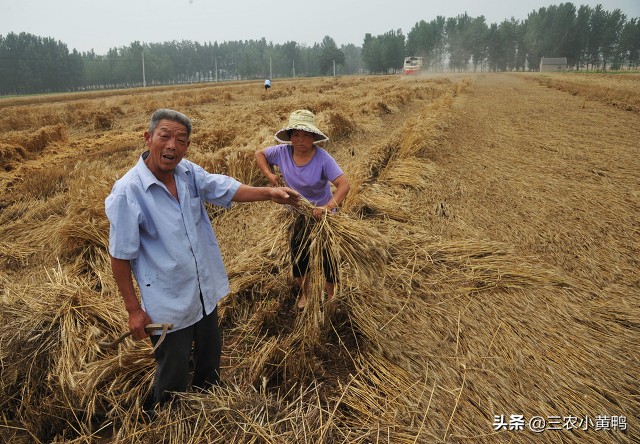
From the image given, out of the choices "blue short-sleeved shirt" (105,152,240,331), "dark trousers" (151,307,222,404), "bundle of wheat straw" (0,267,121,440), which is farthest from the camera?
"bundle of wheat straw" (0,267,121,440)

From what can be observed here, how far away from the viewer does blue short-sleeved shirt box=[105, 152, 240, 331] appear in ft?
5.43

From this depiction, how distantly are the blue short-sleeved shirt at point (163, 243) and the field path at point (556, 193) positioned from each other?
9.74ft

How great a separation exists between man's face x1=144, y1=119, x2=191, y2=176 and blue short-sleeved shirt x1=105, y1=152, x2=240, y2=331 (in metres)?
0.06

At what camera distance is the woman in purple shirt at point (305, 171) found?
9.06ft

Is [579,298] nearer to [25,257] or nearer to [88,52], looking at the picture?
[25,257]

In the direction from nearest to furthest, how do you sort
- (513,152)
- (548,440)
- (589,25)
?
(548,440) → (513,152) → (589,25)

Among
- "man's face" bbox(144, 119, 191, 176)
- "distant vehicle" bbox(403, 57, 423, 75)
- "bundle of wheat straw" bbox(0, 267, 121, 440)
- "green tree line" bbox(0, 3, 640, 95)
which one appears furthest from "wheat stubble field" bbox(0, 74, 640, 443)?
"green tree line" bbox(0, 3, 640, 95)

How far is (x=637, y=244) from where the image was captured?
3.59 metres

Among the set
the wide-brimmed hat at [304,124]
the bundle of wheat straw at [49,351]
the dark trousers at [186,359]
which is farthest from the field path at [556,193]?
the bundle of wheat straw at [49,351]

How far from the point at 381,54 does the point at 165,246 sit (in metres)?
117

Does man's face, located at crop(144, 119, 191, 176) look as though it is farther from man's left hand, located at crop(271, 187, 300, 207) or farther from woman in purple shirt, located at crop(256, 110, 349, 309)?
woman in purple shirt, located at crop(256, 110, 349, 309)

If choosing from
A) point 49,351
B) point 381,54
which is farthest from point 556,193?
point 381,54

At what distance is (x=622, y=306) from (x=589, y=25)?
125929 mm

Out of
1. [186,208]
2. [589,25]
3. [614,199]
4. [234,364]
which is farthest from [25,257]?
[589,25]
